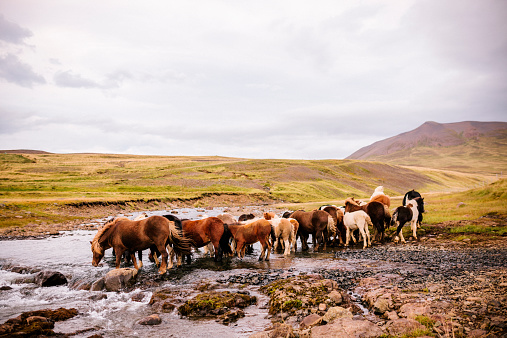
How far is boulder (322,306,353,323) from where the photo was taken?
319 inches

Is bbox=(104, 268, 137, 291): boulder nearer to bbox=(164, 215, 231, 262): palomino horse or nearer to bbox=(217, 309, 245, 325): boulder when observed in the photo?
bbox=(164, 215, 231, 262): palomino horse

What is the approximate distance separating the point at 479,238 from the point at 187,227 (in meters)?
16.4

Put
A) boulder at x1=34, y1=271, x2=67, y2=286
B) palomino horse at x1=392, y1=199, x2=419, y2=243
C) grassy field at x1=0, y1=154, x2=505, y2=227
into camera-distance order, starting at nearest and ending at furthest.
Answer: boulder at x1=34, y1=271, x2=67, y2=286 → palomino horse at x1=392, y1=199, x2=419, y2=243 → grassy field at x1=0, y1=154, x2=505, y2=227

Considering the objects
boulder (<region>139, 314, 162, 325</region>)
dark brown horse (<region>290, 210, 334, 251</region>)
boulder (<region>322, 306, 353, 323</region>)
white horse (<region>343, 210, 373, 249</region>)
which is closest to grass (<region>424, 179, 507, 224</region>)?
white horse (<region>343, 210, 373, 249</region>)

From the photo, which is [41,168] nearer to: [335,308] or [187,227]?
[187,227]

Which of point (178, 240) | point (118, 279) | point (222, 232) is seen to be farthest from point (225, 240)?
point (118, 279)

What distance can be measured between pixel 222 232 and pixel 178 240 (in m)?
2.30

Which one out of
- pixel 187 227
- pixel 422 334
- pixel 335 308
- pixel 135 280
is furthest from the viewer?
pixel 187 227

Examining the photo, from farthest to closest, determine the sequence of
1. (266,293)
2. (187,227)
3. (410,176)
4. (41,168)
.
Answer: (410,176) < (41,168) < (187,227) < (266,293)

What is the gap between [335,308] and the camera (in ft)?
27.6

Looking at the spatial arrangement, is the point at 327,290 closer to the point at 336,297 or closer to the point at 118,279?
the point at 336,297

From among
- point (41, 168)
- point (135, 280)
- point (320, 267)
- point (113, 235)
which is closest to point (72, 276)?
point (113, 235)

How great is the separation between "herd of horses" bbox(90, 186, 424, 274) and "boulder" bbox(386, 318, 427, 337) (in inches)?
389

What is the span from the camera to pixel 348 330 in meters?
7.28
